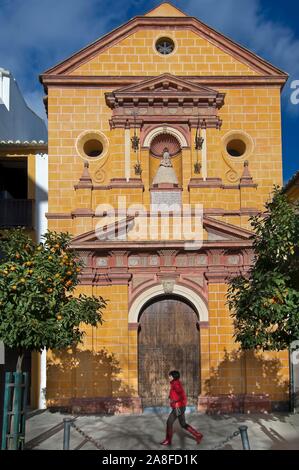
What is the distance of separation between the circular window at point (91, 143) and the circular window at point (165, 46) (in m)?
3.12

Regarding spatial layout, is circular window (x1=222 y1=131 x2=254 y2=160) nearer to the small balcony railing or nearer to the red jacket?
the small balcony railing

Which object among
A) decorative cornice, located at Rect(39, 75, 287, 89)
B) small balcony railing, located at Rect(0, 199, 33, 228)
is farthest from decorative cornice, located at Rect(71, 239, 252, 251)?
decorative cornice, located at Rect(39, 75, 287, 89)

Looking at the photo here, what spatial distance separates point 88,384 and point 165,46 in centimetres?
996

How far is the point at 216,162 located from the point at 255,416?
6.99 metres

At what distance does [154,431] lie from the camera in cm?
1555

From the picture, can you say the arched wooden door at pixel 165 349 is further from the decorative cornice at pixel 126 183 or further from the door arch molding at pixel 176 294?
the decorative cornice at pixel 126 183

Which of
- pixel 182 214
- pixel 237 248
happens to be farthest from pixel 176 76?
pixel 237 248

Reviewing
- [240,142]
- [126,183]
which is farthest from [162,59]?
[126,183]

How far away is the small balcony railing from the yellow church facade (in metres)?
0.84

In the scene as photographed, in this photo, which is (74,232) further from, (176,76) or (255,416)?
(255,416)

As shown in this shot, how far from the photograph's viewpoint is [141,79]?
1956 cm

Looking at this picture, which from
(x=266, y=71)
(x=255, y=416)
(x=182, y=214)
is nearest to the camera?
(x=255, y=416)

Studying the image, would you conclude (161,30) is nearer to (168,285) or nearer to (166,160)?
(166,160)

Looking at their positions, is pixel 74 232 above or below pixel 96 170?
below
